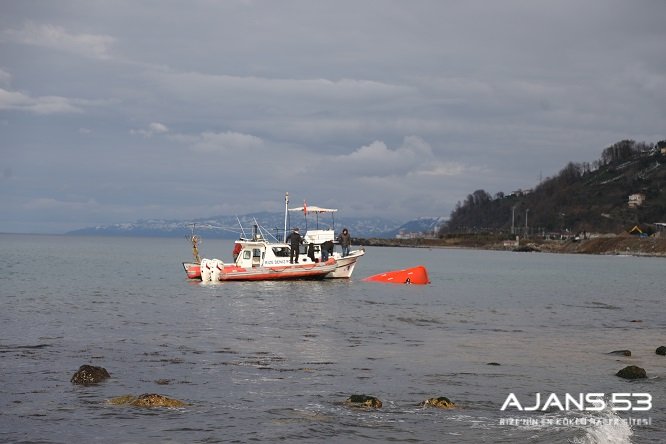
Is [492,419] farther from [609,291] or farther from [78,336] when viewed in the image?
[609,291]

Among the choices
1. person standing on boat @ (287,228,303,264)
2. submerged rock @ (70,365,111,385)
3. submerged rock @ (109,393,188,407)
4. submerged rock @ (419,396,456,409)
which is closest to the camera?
submerged rock @ (109,393,188,407)

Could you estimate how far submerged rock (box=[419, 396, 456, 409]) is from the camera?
16250mm

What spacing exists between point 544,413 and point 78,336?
16.3 meters

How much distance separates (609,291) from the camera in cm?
6328

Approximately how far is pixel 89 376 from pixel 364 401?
6447 millimetres

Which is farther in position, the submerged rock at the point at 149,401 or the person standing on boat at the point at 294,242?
the person standing on boat at the point at 294,242

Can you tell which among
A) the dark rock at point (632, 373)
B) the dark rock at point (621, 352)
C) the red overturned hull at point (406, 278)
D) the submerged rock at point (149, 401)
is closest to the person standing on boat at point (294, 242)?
→ the red overturned hull at point (406, 278)

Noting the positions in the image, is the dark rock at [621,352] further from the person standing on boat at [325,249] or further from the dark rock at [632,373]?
the person standing on boat at [325,249]

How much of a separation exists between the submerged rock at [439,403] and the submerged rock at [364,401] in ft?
3.14

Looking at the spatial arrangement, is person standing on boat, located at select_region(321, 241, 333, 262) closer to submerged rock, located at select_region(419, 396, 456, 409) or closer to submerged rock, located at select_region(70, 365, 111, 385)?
submerged rock, located at select_region(70, 365, 111, 385)

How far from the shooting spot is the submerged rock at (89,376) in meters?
17.8

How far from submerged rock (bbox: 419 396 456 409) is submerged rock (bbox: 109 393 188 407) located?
193 inches

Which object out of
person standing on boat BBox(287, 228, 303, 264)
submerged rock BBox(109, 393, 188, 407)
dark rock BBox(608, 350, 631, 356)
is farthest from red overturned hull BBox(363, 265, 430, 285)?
submerged rock BBox(109, 393, 188, 407)

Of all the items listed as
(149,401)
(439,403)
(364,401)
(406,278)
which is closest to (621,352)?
(439,403)
